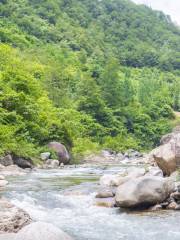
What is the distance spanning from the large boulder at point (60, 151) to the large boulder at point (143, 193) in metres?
20.3

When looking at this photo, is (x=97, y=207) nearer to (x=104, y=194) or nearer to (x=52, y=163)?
(x=104, y=194)

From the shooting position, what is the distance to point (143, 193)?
15391 millimetres

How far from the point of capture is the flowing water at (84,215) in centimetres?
1251

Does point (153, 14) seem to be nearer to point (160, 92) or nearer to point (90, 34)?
point (90, 34)

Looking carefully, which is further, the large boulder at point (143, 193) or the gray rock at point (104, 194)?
the gray rock at point (104, 194)

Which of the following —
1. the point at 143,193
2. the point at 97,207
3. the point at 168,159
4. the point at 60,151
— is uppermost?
the point at 168,159

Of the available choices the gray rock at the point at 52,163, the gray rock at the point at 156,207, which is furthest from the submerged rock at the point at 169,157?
the gray rock at the point at 52,163

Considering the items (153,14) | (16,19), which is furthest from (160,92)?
(153,14)

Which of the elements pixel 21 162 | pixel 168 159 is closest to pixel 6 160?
pixel 21 162

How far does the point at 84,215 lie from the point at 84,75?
5579 centimetres

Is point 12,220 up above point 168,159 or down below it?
below

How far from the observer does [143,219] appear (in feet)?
46.4

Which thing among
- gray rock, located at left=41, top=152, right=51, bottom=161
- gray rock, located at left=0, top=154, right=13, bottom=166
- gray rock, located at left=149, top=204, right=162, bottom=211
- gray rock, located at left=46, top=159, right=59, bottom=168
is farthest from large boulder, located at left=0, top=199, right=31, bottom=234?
gray rock, located at left=41, top=152, right=51, bottom=161

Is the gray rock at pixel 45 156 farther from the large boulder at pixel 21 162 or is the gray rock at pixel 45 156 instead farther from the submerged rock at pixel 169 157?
the submerged rock at pixel 169 157
